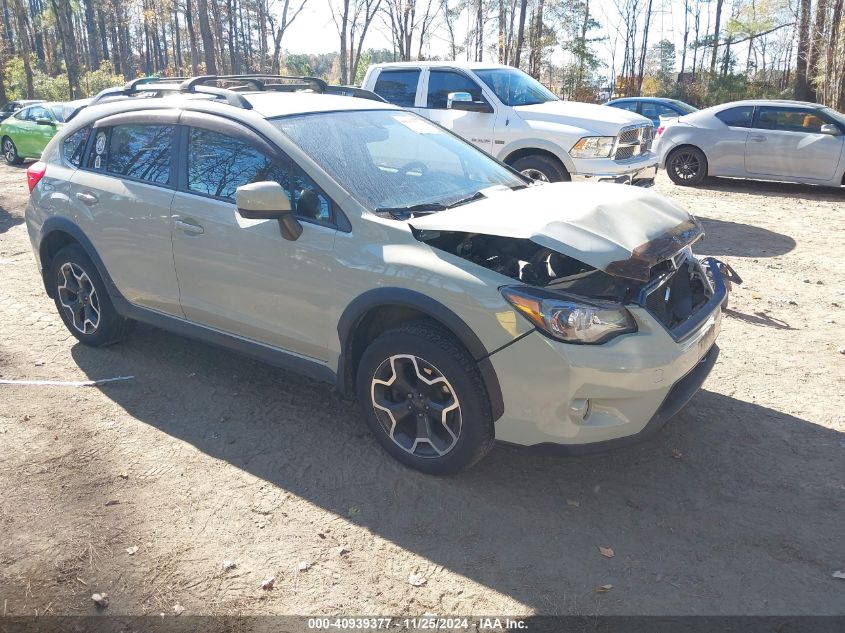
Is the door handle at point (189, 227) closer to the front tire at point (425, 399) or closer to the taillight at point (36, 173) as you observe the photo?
the front tire at point (425, 399)

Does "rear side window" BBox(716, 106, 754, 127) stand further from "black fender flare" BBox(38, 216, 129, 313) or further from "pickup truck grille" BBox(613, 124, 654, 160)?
"black fender flare" BBox(38, 216, 129, 313)

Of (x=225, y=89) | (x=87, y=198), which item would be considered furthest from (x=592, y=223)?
(x=87, y=198)

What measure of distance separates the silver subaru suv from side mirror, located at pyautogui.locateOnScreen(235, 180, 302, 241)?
0.01 meters

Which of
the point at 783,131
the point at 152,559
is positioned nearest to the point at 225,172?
the point at 152,559

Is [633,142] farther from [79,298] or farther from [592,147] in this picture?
[79,298]

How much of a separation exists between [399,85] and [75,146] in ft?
19.6

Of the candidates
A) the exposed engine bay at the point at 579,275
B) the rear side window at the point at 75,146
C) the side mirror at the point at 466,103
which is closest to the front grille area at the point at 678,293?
the exposed engine bay at the point at 579,275

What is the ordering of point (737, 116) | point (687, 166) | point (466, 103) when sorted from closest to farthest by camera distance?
point (466, 103) < point (737, 116) < point (687, 166)

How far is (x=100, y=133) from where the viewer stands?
16.1ft

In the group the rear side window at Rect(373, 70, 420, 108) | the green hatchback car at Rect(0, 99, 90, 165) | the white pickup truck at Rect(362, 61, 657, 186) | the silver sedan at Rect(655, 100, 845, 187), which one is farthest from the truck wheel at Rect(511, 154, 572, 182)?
the green hatchback car at Rect(0, 99, 90, 165)

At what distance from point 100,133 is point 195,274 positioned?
1.51m

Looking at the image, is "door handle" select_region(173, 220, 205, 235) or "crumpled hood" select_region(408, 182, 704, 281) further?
"door handle" select_region(173, 220, 205, 235)

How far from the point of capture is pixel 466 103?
9.48 metres

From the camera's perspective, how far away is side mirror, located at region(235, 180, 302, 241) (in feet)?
11.7
